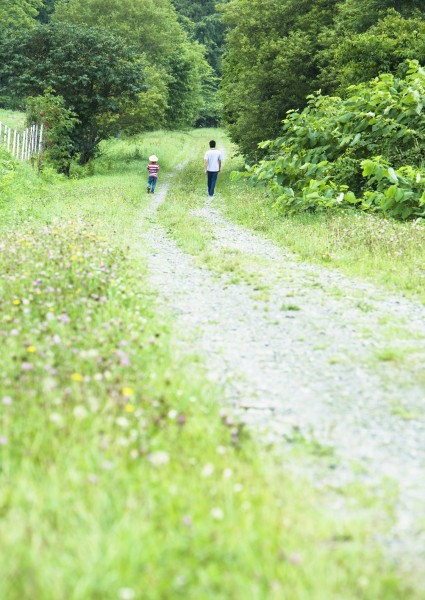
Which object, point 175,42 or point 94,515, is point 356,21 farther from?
point 175,42

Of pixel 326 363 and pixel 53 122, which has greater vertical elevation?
pixel 53 122

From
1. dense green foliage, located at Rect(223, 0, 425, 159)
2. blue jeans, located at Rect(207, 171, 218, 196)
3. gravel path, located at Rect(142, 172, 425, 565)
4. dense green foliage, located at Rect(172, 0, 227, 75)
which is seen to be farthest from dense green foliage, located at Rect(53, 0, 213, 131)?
gravel path, located at Rect(142, 172, 425, 565)

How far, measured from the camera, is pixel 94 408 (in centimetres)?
313

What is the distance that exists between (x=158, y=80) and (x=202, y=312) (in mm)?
36288

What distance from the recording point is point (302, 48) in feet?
73.7

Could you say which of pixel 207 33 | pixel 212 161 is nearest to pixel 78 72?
pixel 212 161

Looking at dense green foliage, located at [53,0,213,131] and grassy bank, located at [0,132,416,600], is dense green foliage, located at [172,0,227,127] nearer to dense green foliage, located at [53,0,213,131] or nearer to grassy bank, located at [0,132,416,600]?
dense green foliage, located at [53,0,213,131]

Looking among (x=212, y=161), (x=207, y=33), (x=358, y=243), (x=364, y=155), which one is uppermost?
(x=207, y=33)

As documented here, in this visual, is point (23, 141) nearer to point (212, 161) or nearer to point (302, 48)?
point (212, 161)

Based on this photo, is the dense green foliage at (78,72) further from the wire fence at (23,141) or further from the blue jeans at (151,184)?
the blue jeans at (151,184)

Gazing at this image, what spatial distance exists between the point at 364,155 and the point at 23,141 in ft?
42.0

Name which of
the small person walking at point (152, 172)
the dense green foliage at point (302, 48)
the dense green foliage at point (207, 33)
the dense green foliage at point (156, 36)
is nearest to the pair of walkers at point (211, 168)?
the small person walking at point (152, 172)

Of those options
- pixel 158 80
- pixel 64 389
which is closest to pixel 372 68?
pixel 64 389

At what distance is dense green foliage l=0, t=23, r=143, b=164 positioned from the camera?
84.5 ft
